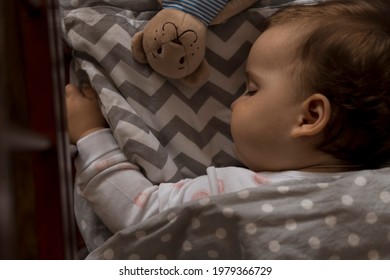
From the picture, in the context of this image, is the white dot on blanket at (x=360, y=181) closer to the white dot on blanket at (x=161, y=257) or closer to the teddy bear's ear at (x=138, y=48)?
the white dot on blanket at (x=161, y=257)

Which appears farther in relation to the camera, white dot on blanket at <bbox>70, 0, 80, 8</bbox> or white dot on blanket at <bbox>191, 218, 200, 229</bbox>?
white dot on blanket at <bbox>70, 0, 80, 8</bbox>

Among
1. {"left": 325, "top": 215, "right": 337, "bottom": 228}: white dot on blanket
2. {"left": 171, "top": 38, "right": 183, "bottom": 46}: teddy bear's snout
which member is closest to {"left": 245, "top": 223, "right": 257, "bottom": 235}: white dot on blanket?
{"left": 325, "top": 215, "right": 337, "bottom": 228}: white dot on blanket

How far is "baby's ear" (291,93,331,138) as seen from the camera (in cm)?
89

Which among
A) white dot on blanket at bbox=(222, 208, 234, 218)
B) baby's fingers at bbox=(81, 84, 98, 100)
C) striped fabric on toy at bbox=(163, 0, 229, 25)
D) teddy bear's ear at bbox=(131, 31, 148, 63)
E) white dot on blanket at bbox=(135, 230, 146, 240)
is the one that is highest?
striped fabric on toy at bbox=(163, 0, 229, 25)

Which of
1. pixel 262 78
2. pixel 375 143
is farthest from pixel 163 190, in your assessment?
pixel 375 143

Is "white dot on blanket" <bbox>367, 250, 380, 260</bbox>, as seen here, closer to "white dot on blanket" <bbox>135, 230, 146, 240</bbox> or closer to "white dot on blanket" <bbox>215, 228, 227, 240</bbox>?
"white dot on blanket" <bbox>215, 228, 227, 240</bbox>

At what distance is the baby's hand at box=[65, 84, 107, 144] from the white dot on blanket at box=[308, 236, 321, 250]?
1.40 feet

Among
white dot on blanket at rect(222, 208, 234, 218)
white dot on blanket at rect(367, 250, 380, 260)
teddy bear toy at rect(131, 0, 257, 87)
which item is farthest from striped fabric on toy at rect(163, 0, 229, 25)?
white dot on blanket at rect(367, 250, 380, 260)

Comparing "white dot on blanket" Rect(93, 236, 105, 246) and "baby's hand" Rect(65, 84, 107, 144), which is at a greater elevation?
"baby's hand" Rect(65, 84, 107, 144)

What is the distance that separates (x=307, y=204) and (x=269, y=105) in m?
0.18

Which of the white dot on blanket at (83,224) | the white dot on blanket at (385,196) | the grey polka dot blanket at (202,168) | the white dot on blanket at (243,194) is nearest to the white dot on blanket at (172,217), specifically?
the grey polka dot blanket at (202,168)

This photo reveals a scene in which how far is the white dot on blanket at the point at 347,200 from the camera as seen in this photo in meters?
0.84

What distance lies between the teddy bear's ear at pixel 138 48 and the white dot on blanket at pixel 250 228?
36cm
